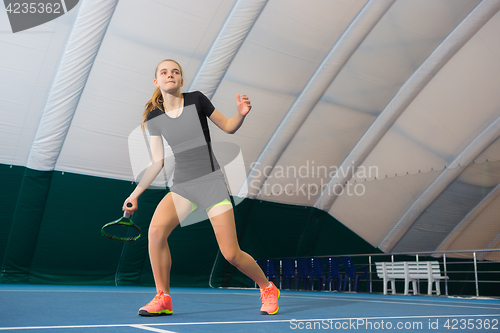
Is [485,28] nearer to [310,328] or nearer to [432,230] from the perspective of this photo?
[432,230]

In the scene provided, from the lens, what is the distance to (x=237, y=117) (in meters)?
2.86

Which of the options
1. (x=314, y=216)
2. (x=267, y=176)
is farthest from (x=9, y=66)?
(x=314, y=216)

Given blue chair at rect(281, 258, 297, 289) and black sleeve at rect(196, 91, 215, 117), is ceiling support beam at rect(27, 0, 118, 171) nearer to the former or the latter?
black sleeve at rect(196, 91, 215, 117)

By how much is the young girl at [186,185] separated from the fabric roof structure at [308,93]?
478cm

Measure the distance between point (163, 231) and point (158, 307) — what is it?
0.44 meters

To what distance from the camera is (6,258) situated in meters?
8.73

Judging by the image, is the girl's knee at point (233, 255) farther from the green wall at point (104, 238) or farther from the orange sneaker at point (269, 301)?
the green wall at point (104, 238)

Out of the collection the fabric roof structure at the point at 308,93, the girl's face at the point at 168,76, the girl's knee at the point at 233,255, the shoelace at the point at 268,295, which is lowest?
the shoelace at the point at 268,295

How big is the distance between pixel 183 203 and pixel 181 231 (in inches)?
312

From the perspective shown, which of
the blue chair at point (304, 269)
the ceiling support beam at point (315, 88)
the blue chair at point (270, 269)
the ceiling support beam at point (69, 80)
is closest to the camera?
the ceiling support beam at point (69, 80)

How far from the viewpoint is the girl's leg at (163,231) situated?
2738 mm

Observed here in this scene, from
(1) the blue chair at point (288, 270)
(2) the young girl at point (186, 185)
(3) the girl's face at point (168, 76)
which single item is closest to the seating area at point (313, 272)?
(1) the blue chair at point (288, 270)

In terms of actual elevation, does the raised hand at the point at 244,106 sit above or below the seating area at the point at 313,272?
above

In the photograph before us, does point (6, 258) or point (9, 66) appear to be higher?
point (9, 66)
